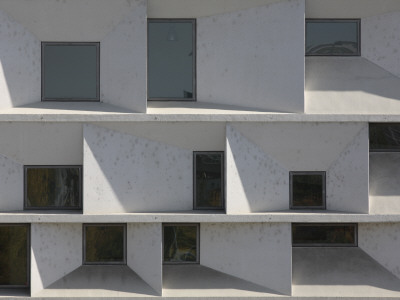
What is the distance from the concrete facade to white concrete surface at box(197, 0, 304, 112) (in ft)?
0.07

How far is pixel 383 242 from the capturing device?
13570 mm

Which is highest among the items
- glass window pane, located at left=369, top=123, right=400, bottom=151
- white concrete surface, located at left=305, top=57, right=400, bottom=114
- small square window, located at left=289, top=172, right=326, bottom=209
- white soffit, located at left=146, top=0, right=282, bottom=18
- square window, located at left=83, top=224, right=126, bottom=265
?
white soffit, located at left=146, top=0, right=282, bottom=18

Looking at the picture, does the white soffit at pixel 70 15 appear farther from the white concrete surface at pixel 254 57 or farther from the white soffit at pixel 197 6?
the white concrete surface at pixel 254 57

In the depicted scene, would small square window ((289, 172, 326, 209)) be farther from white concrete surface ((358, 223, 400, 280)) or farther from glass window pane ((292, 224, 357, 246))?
white concrete surface ((358, 223, 400, 280))

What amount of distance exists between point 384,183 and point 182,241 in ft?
13.8

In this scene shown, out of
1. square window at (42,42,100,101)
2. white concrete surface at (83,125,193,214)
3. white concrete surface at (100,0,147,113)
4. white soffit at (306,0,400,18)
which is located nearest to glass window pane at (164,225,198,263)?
white concrete surface at (83,125,193,214)

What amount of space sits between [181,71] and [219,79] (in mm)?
795

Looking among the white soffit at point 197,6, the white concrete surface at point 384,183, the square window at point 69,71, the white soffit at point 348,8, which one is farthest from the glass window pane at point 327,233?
the square window at point 69,71

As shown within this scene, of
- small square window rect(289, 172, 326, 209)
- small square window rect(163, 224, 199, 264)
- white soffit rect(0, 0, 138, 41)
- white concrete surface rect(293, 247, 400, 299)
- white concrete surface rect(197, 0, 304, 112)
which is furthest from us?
small square window rect(163, 224, 199, 264)

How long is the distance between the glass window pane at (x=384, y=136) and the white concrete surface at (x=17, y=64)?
22.4 feet

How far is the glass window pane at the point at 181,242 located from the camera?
13.7m

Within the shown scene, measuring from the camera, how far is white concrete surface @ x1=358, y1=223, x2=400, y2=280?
13477 mm

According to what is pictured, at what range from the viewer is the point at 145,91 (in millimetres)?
12977

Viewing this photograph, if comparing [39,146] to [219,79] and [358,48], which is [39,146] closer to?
[219,79]
